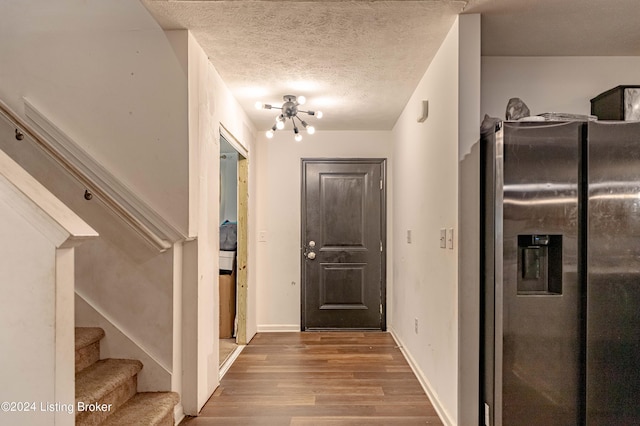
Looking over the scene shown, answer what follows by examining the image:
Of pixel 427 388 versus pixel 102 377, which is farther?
pixel 427 388

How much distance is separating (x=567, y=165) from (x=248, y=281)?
10.8ft

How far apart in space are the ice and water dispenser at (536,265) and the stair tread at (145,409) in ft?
6.39

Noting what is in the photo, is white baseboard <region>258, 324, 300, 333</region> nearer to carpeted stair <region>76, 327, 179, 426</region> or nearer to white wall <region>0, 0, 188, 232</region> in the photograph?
carpeted stair <region>76, 327, 179, 426</region>

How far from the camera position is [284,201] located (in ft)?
16.5

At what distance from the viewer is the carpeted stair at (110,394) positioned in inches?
75.9

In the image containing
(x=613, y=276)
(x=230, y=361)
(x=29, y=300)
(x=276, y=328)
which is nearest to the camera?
(x=29, y=300)

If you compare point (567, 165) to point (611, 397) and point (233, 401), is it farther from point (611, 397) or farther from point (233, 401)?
point (233, 401)

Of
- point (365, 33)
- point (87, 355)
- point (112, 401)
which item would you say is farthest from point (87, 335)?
point (365, 33)

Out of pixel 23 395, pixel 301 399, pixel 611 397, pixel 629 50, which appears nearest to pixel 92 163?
pixel 23 395

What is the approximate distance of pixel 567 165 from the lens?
2045 millimetres

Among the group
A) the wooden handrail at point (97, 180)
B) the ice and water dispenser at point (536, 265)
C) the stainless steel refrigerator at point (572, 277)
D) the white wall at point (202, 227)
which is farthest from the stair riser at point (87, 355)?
the ice and water dispenser at point (536, 265)

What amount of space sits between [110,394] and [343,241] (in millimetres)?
3286

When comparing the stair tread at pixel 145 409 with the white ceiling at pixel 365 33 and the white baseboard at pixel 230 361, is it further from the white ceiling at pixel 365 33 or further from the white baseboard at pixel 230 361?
the white ceiling at pixel 365 33

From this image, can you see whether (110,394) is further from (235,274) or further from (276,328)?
(276,328)
